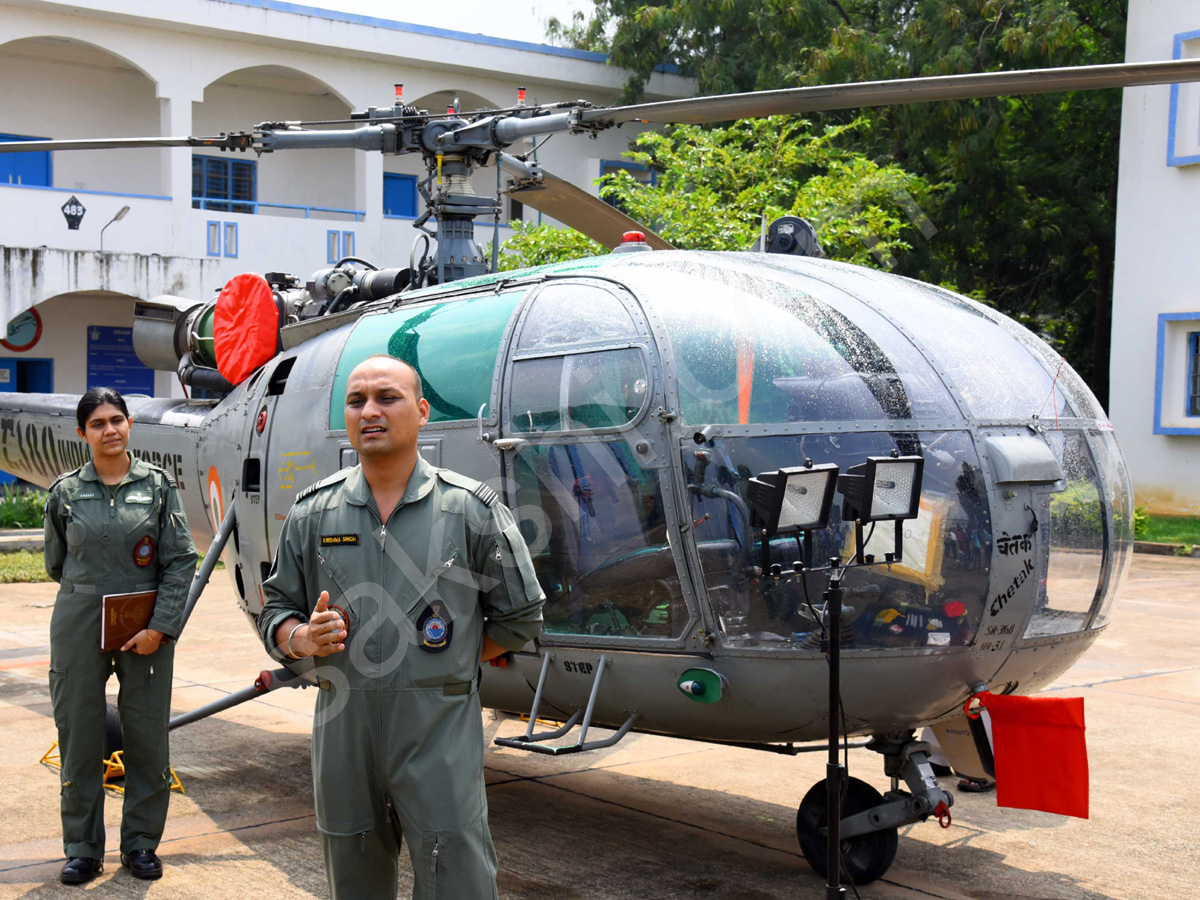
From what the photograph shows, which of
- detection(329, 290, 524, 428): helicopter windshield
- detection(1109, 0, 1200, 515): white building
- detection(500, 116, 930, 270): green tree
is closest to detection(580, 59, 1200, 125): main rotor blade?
detection(329, 290, 524, 428): helicopter windshield

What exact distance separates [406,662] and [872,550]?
1762mm

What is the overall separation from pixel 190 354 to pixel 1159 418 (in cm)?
1496

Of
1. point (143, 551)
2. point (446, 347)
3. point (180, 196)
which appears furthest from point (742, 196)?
point (143, 551)

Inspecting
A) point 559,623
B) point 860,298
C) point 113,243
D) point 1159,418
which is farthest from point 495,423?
point 1159,418

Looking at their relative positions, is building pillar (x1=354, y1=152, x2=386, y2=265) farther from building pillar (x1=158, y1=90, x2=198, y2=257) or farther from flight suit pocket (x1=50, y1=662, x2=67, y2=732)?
flight suit pocket (x1=50, y1=662, x2=67, y2=732)

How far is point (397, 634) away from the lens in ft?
9.63

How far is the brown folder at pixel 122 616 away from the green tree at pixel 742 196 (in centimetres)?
1001

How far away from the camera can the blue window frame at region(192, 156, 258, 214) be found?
20.1 meters

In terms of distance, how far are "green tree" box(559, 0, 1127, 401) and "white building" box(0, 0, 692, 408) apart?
2351 mm

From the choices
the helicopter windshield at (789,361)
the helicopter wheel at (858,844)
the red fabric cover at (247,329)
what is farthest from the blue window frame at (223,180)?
the helicopter wheel at (858,844)

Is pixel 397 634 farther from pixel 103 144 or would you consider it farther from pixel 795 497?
pixel 103 144

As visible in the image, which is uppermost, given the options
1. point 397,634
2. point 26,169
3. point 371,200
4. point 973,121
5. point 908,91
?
point 973,121

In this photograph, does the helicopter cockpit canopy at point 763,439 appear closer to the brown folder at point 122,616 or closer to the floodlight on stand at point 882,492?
the floodlight on stand at point 882,492

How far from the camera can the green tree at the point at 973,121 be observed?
20.6 m
